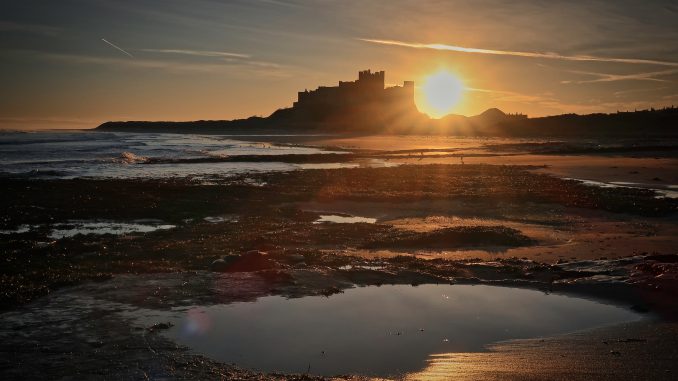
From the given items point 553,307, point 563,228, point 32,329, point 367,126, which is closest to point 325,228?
point 563,228

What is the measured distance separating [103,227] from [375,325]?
38.6 feet

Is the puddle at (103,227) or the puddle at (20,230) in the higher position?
the puddle at (20,230)

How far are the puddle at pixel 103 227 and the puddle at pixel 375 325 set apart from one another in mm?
8481

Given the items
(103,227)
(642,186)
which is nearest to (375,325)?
(103,227)

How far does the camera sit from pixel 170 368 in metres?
6.95

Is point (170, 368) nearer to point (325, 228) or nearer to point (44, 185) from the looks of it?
point (325, 228)

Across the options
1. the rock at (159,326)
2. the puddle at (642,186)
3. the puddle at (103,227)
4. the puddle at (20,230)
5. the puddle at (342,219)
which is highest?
the puddle at (642,186)

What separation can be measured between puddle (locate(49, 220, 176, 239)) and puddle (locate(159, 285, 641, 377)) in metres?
8.48

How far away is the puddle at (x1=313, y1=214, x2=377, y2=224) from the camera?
1920cm

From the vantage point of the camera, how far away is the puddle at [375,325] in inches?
292

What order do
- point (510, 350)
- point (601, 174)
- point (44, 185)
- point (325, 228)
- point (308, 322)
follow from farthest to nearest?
point (601, 174), point (44, 185), point (325, 228), point (308, 322), point (510, 350)

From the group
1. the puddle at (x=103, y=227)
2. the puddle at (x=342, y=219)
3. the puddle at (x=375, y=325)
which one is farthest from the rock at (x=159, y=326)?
the puddle at (x=342, y=219)

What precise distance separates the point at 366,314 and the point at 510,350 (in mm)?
2629

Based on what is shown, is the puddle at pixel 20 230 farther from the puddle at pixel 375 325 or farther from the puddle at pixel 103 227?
the puddle at pixel 375 325
